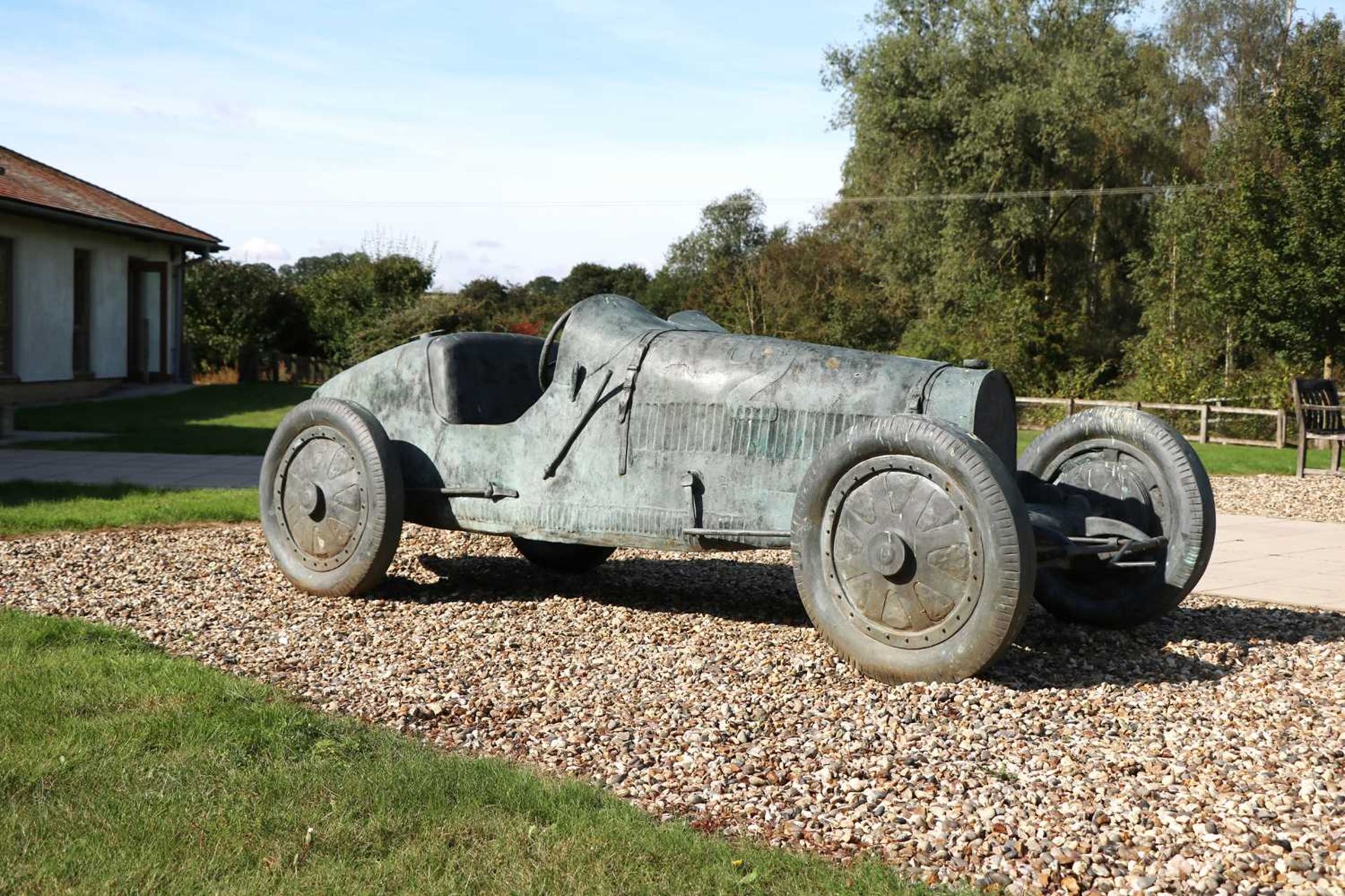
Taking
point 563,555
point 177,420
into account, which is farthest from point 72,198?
point 563,555

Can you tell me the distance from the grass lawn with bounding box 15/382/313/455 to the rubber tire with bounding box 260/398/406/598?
7.85 m

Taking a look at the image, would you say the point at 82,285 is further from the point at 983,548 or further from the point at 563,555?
the point at 983,548

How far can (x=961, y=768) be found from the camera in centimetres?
387

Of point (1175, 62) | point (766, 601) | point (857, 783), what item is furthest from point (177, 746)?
point (1175, 62)

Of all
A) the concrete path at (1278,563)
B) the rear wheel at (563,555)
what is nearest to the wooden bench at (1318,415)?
the concrete path at (1278,563)

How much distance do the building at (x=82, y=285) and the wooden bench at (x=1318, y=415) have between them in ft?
53.0

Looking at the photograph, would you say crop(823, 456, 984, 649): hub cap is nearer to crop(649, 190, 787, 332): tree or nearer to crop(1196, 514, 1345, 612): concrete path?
crop(1196, 514, 1345, 612): concrete path

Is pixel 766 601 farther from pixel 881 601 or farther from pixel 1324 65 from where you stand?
pixel 1324 65

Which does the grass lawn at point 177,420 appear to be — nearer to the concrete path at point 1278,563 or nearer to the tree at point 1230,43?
the concrete path at point 1278,563

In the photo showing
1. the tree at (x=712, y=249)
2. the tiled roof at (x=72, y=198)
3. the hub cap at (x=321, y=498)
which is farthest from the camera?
the tree at (x=712, y=249)

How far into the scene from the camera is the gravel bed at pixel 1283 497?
11461mm

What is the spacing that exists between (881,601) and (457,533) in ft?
16.0

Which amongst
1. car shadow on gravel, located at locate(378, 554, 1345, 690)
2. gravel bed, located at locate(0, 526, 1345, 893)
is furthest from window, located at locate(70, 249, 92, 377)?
car shadow on gravel, located at locate(378, 554, 1345, 690)

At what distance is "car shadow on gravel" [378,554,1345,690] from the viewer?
5215mm
